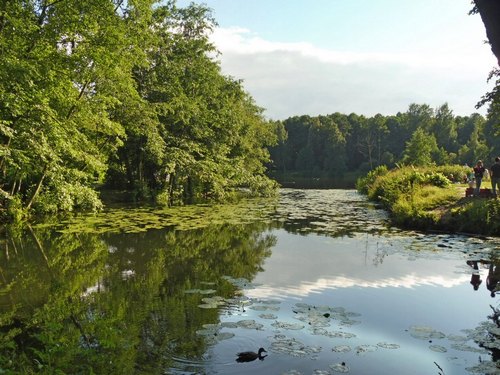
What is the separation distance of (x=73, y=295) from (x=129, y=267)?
2.50m

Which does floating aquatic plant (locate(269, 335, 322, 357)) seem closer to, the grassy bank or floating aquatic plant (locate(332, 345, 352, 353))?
floating aquatic plant (locate(332, 345, 352, 353))

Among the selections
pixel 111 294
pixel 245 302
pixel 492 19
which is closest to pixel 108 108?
pixel 111 294

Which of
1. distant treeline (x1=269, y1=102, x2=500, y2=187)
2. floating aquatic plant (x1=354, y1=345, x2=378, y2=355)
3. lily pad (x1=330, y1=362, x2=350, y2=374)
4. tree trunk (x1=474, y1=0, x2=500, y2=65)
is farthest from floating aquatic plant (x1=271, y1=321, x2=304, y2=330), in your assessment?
distant treeline (x1=269, y1=102, x2=500, y2=187)

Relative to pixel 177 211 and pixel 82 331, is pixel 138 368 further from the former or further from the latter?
pixel 177 211

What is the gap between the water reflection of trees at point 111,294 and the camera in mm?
5164

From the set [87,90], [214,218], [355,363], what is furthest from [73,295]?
[87,90]

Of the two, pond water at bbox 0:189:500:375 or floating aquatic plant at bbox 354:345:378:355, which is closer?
pond water at bbox 0:189:500:375

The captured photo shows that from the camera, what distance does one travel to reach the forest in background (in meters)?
14.3

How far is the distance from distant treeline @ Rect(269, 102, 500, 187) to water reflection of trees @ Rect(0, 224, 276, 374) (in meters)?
81.6

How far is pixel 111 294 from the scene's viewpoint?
27.1ft

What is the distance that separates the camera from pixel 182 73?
30.0 m

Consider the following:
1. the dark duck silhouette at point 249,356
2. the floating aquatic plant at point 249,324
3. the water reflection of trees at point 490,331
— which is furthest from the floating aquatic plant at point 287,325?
the water reflection of trees at point 490,331

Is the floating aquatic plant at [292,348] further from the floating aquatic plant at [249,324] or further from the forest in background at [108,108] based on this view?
the forest in background at [108,108]

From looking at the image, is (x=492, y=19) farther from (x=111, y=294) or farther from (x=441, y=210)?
(x=441, y=210)
